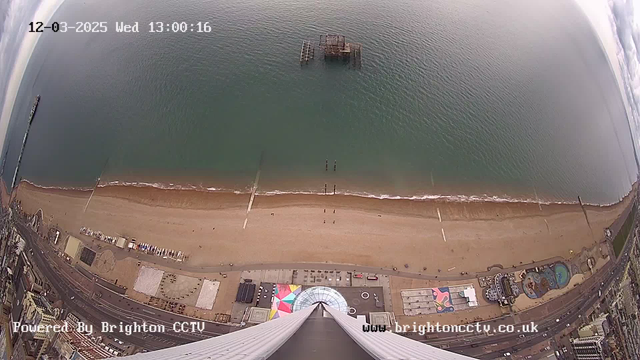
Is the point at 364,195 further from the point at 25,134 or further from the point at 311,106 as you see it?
the point at 25,134

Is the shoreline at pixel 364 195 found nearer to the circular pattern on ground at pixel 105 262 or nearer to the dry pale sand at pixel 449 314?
the circular pattern on ground at pixel 105 262

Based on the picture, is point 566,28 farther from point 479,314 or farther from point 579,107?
point 479,314

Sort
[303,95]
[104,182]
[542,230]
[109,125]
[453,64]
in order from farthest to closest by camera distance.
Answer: [453,64]
[303,95]
[109,125]
[104,182]
[542,230]

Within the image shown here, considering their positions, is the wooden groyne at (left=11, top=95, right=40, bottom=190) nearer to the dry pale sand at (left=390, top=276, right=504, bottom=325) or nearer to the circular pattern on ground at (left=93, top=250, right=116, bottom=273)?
the circular pattern on ground at (left=93, top=250, right=116, bottom=273)

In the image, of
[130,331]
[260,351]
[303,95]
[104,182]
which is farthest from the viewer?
[303,95]

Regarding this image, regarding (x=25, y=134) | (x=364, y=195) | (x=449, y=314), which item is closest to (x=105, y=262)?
(x=25, y=134)

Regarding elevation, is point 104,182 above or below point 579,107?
below

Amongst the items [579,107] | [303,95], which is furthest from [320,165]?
[579,107]

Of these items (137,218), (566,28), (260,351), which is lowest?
(260,351)
